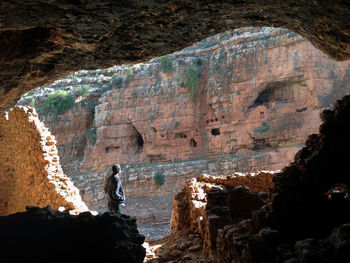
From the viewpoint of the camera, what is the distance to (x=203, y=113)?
2227 cm

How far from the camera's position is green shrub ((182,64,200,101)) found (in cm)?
2173

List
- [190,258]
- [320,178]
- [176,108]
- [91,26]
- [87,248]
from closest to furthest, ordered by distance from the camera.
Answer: [320,178]
[91,26]
[87,248]
[190,258]
[176,108]

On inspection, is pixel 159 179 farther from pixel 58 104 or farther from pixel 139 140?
pixel 58 104

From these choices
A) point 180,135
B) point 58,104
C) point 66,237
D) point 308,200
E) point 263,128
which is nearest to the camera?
point 308,200

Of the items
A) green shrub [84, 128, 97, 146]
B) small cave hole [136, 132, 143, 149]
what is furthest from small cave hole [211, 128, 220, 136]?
green shrub [84, 128, 97, 146]

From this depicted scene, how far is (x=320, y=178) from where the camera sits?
3.07 metres

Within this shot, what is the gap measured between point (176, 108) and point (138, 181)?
6049mm


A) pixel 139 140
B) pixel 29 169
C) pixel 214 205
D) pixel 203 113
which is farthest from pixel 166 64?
pixel 214 205

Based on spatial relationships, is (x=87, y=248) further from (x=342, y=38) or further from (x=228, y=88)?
(x=228, y=88)

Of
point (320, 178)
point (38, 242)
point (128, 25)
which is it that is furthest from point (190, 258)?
point (128, 25)

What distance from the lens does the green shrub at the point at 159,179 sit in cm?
2049

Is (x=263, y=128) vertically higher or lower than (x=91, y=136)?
lower

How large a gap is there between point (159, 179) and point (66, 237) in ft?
52.6

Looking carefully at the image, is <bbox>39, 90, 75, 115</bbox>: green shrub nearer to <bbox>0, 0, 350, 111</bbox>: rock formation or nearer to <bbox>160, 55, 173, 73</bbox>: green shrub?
<bbox>160, 55, 173, 73</bbox>: green shrub
